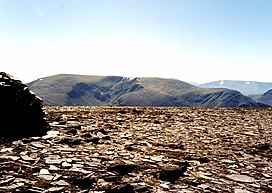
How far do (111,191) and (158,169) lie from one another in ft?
8.15

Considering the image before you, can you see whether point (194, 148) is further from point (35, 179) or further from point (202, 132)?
point (35, 179)

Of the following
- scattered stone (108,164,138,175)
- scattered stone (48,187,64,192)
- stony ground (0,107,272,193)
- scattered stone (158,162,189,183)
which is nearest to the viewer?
scattered stone (48,187,64,192)

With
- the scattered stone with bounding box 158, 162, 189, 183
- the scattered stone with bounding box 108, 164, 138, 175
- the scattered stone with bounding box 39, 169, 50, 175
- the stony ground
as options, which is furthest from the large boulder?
the scattered stone with bounding box 158, 162, 189, 183

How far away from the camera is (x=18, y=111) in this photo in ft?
42.7

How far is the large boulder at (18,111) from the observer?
485 inches

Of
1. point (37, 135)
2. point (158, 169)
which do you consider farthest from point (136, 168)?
point (37, 135)

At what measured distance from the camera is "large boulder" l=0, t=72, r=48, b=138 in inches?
485

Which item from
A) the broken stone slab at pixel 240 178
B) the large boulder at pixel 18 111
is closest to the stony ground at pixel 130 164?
the broken stone slab at pixel 240 178

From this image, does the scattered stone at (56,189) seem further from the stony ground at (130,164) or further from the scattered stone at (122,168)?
the scattered stone at (122,168)

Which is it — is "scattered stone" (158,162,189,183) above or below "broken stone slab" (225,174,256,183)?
above

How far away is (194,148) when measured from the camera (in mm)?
12820

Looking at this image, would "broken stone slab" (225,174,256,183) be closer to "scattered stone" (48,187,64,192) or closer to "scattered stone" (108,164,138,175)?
"scattered stone" (108,164,138,175)

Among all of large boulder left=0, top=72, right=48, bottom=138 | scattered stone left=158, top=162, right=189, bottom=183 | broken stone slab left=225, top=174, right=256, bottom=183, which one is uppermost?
large boulder left=0, top=72, right=48, bottom=138

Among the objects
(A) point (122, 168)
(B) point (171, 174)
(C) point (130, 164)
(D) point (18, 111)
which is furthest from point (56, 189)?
(D) point (18, 111)
